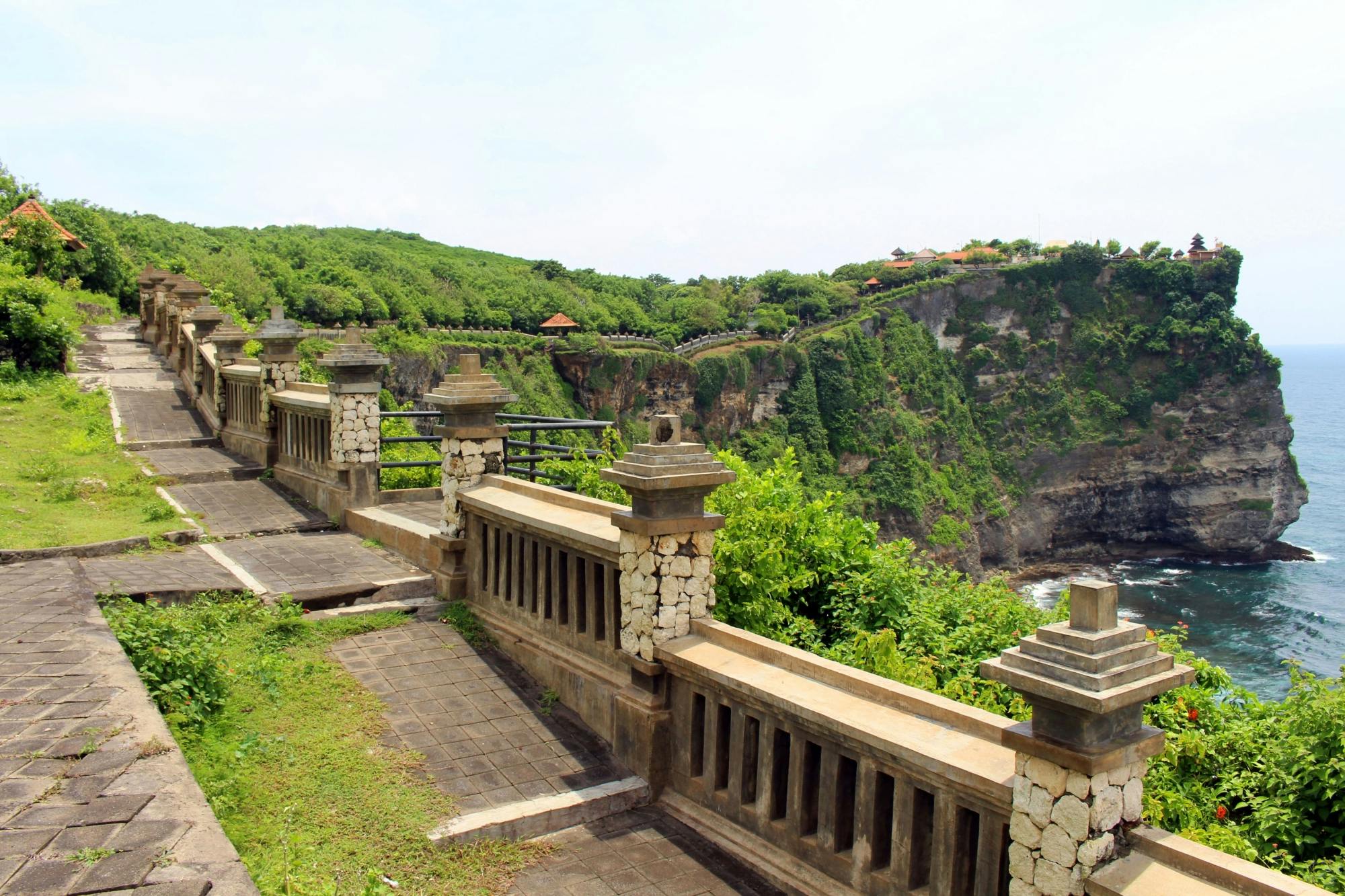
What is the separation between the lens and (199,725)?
6.09 meters

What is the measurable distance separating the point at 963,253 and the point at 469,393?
95.7 metres

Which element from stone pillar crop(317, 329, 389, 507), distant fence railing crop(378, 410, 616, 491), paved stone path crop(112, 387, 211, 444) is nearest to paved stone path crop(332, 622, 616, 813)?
distant fence railing crop(378, 410, 616, 491)

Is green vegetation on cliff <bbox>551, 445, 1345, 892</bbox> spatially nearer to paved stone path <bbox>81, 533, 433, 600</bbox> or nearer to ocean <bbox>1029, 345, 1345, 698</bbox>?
paved stone path <bbox>81, 533, 433, 600</bbox>

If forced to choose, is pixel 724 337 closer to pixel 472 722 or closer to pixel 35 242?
pixel 35 242

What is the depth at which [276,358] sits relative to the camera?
14367mm

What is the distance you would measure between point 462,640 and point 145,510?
5645 millimetres

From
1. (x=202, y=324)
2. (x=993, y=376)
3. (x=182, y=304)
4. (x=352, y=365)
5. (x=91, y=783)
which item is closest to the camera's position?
(x=91, y=783)

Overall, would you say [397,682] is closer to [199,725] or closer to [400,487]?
[199,725]

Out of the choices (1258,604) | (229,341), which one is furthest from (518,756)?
(1258,604)

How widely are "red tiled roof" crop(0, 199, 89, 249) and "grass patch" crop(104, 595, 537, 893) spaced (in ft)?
90.9

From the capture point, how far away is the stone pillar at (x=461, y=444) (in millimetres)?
9125

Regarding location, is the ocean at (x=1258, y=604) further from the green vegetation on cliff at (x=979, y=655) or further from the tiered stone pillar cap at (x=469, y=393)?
the tiered stone pillar cap at (x=469, y=393)

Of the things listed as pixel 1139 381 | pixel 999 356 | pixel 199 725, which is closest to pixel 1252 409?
pixel 1139 381

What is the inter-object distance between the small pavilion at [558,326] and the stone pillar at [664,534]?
2448 inches
